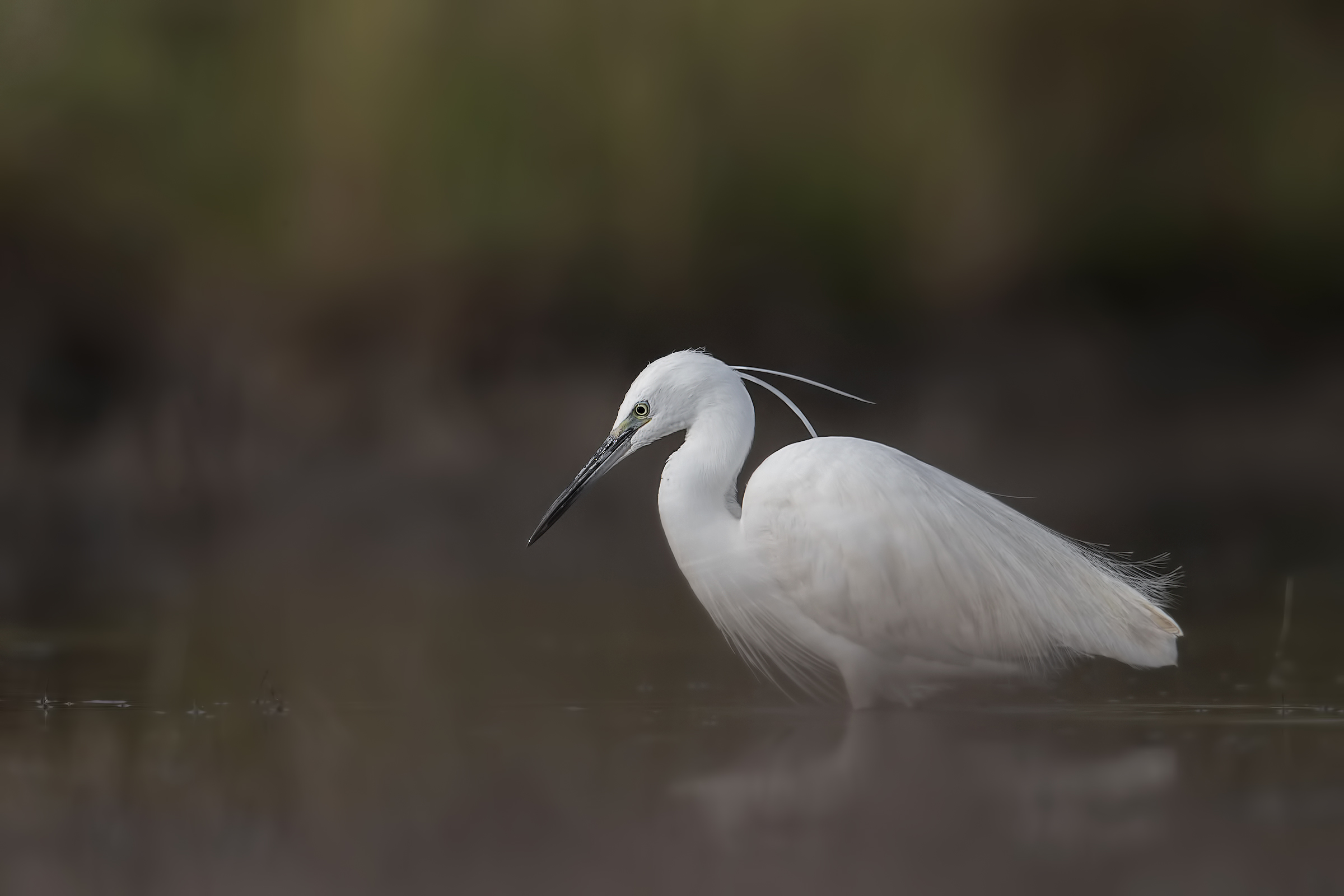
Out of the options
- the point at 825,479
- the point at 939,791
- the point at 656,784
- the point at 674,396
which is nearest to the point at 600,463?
the point at 674,396

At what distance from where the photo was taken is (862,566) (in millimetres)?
3305

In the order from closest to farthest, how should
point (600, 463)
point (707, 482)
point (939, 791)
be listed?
point (939, 791) < point (707, 482) < point (600, 463)

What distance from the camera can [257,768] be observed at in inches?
107

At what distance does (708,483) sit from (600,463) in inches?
12.0

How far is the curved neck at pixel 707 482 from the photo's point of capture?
3475 millimetres

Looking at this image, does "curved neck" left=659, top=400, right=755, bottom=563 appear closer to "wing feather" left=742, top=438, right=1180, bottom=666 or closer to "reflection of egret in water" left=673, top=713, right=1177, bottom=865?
"wing feather" left=742, top=438, right=1180, bottom=666

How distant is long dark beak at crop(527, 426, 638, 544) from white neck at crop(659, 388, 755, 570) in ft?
0.50

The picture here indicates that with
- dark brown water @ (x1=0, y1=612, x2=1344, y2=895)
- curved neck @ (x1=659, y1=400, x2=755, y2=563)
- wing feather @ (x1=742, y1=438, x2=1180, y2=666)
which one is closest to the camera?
dark brown water @ (x1=0, y1=612, x2=1344, y2=895)

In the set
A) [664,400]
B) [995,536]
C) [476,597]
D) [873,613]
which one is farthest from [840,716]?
[476,597]

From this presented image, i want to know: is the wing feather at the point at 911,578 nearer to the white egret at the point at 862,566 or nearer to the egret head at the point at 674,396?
the white egret at the point at 862,566

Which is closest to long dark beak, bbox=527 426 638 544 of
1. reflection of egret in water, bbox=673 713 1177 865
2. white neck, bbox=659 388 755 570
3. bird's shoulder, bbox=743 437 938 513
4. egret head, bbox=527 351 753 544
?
egret head, bbox=527 351 753 544

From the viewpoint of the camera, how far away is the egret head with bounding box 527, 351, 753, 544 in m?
3.50

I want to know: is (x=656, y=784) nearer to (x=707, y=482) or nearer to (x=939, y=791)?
(x=939, y=791)

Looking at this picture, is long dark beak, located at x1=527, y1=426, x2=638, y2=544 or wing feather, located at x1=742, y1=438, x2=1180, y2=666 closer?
wing feather, located at x1=742, y1=438, x2=1180, y2=666
